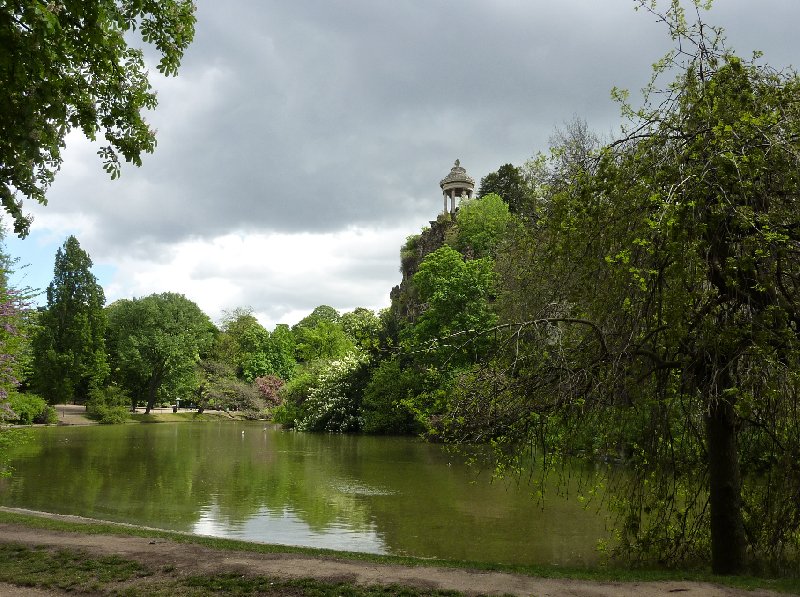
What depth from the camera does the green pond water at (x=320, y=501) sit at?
13234mm

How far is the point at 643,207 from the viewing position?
8188 mm

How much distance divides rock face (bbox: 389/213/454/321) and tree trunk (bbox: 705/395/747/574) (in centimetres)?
4677

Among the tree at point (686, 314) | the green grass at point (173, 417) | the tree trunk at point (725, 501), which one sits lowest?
the green grass at point (173, 417)

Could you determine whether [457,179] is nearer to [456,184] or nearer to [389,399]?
[456,184]

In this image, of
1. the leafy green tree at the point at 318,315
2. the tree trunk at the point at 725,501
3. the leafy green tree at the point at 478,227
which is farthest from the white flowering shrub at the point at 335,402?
the leafy green tree at the point at 318,315

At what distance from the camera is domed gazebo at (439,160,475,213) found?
76.6 meters

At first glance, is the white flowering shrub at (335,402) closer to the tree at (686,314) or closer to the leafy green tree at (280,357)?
the leafy green tree at (280,357)

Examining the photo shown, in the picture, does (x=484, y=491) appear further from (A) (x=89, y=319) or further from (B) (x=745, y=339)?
(A) (x=89, y=319)

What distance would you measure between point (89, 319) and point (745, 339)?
206 feet

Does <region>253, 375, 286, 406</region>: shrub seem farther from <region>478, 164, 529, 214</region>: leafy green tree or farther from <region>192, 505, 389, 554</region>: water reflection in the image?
<region>192, 505, 389, 554</region>: water reflection

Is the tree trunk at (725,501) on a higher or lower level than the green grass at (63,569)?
higher

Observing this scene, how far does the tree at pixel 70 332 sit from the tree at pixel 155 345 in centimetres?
465

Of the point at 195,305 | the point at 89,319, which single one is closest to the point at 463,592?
the point at 89,319

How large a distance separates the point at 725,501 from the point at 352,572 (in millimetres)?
5639
